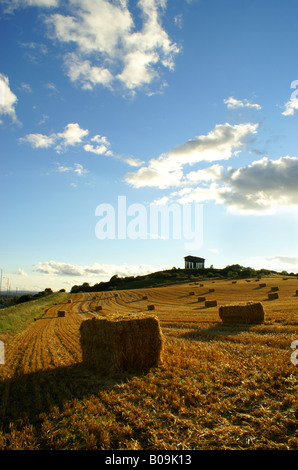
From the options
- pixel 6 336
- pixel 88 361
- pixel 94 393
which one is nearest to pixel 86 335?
pixel 88 361

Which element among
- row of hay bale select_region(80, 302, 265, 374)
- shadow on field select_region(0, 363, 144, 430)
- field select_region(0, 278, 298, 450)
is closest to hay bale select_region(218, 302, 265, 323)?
field select_region(0, 278, 298, 450)

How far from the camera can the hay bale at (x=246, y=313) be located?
17.6 metres

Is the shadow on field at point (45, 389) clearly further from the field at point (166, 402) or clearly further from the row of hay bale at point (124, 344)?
the row of hay bale at point (124, 344)

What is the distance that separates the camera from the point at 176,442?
4.84 metres

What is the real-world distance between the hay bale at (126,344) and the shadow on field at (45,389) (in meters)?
0.50

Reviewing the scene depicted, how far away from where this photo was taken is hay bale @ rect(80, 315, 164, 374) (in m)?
9.56

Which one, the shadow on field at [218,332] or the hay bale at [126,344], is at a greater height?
the hay bale at [126,344]

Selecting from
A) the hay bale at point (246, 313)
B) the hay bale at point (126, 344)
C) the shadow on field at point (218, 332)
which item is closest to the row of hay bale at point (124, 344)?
the hay bale at point (126, 344)

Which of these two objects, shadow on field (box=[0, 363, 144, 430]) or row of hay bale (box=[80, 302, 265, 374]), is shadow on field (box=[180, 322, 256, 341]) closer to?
row of hay bale (box=[80, 302, 265, 374])

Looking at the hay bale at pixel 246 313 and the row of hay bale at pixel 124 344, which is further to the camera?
the hay bale at pixel 246 313

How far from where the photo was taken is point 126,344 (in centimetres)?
966
